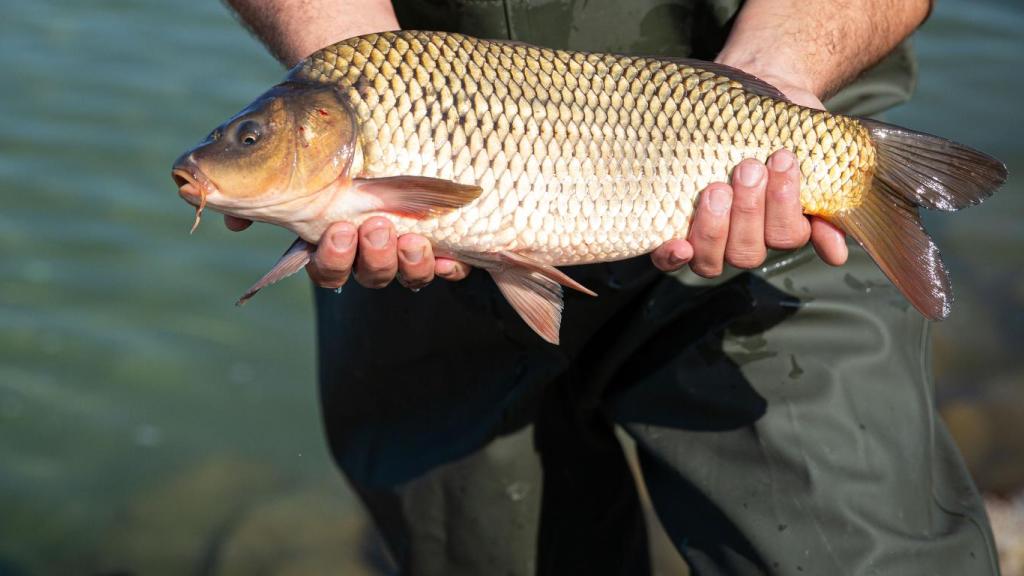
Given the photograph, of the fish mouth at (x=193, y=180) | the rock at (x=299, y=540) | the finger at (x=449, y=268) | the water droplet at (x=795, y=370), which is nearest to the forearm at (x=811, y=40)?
the water droplet at (x=795, y=370)

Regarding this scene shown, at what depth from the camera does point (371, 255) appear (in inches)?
88.5

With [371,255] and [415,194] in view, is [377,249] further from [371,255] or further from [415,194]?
[415,194]

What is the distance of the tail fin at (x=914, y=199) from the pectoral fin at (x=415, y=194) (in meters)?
0.84

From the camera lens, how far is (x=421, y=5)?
284 centimetres

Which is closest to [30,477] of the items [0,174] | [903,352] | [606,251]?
[0,174]

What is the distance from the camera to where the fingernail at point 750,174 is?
232 cm

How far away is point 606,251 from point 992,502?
243cm

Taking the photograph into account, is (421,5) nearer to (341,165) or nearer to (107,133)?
(341,165)

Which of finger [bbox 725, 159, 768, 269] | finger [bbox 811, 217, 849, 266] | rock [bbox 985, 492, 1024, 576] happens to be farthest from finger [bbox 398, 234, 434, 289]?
rock [bbox 985, 492, 1024, 576]

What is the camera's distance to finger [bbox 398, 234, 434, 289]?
2.25 m

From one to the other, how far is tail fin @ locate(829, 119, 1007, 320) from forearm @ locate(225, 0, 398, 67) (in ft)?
3.87

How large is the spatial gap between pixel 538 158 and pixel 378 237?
14.3 inches

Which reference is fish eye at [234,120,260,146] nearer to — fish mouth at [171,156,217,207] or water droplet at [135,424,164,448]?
fish mouth at [171,156,217,207]

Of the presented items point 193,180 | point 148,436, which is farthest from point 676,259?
point 148,436
